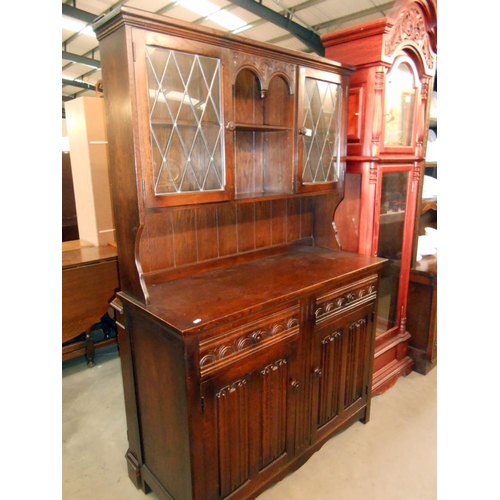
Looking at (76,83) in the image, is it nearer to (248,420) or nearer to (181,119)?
(181,119)

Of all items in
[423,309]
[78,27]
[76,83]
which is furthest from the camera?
[76,83]

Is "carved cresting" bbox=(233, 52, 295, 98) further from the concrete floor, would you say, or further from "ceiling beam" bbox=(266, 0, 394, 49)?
"ceiling beam" bbox=(266, 0, 394, 49)

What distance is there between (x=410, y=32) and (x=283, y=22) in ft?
8.99

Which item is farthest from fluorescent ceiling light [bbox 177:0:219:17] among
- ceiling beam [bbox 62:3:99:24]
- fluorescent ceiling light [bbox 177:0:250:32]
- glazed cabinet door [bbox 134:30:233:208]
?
glazed cabinet door [bbox 134:30:233:208]

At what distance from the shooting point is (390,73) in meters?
2.05

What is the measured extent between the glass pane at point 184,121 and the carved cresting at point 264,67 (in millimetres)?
105

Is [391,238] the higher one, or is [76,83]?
[76,83]

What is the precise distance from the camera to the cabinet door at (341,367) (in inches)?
69.9

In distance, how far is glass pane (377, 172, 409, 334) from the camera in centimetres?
229

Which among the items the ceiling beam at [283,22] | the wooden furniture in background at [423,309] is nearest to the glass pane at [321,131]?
the wooden furniture in background at [423,309]

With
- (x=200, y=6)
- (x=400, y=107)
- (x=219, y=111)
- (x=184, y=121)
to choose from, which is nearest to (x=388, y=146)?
(x=400, y=107)
